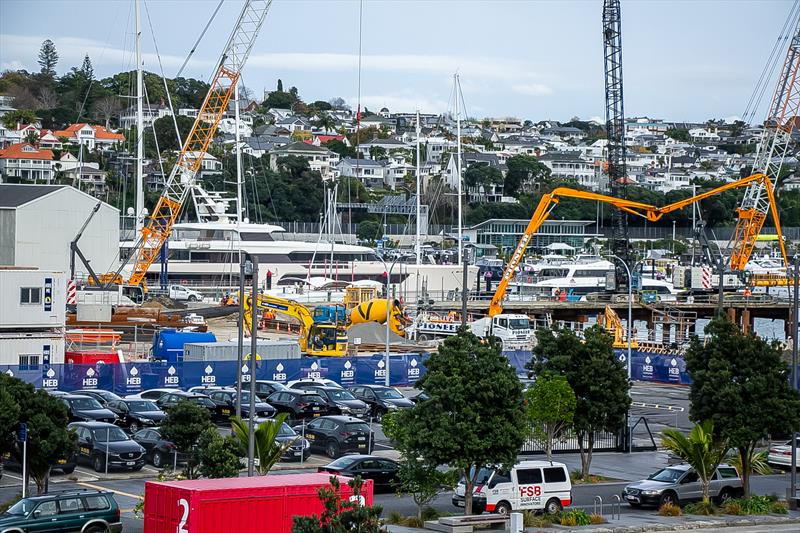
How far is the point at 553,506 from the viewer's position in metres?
30.1

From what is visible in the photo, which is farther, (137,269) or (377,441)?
(137,269)

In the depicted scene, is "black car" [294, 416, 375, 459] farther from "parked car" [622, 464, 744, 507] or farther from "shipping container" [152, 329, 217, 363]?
"shipping container" [152, 329, 217, 363]

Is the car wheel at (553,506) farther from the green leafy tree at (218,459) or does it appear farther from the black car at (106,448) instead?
the black car at (106,448)

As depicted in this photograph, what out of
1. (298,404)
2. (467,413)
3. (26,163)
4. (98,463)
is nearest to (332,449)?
(298,404)

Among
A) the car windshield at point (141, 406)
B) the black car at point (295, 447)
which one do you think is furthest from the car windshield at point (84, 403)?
the black car at point (295, 447)

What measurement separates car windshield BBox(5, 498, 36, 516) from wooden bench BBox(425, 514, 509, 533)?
336 inches

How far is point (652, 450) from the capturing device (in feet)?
140

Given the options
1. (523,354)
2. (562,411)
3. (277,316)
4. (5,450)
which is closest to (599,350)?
(562,411)

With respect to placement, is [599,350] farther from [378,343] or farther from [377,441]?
[378,343]

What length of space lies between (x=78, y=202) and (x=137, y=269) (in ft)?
50.4

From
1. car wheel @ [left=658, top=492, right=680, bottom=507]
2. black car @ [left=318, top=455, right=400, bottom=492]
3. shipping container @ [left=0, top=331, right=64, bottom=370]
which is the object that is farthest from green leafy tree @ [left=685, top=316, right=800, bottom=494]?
shipping container @ [left=0, top=331, right=64, bottom=370]

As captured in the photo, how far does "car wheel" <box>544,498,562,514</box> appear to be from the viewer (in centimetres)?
3000

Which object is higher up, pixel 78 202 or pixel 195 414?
pixel 78 202

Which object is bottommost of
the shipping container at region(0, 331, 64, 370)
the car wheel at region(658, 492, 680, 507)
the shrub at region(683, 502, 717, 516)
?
the shrub at region(683, 502, 717, 516)
